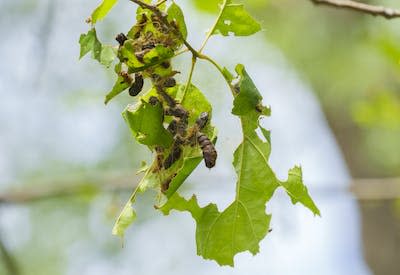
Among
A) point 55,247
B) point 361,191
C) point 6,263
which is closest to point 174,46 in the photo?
point 6,263

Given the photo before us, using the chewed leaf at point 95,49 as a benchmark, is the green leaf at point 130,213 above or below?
below

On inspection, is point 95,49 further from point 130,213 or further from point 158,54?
point 130,213

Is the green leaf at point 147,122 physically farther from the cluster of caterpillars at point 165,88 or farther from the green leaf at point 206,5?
the green leaf at point 206,5

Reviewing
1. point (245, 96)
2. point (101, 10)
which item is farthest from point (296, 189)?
point (101, 10)

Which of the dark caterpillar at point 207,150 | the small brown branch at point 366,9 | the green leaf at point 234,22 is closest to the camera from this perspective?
the dark caterpillar at point 207,150

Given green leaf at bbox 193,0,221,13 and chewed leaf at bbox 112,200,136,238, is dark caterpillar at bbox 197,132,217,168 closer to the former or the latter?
chewed leaf at bbox 112,200,136,238

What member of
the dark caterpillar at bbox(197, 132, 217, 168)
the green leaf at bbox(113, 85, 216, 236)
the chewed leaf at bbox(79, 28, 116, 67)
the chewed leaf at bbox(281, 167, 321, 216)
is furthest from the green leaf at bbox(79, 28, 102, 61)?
the chewed leaf at bbox(281, 167, 321, 216)

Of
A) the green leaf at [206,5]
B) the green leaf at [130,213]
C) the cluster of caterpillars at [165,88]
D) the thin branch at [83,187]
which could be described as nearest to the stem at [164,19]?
the cluster of caterpillars at [165,88]
